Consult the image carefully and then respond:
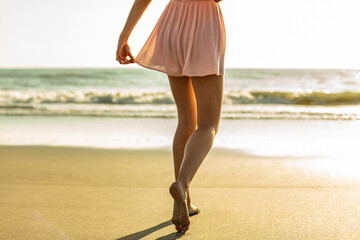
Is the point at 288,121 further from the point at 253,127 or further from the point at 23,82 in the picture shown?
the point at 23,82

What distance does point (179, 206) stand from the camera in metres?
2.06

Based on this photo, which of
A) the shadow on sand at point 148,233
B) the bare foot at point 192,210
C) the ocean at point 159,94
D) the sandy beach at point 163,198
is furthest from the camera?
the ocean at point 159,94

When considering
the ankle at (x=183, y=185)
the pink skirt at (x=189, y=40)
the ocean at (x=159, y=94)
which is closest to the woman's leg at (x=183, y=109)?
the pink skirt at (x=189, y=40)

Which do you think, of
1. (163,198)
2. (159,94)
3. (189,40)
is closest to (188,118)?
(189,40)

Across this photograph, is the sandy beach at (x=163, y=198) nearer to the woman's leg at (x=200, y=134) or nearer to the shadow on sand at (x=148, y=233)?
the shadow on sand at (x=148, y=233)

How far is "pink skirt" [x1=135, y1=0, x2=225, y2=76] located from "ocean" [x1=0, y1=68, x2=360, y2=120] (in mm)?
6314

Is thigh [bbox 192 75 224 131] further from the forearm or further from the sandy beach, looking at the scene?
the sandy beach

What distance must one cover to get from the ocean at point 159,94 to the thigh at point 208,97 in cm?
634

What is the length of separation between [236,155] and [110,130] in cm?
259

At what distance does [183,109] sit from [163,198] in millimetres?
813

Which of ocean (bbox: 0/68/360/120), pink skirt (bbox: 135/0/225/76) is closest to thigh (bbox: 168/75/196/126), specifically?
pink skirt (bbox: 135/0/225/76)

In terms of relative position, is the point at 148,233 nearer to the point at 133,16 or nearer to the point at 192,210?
the point at 192,210

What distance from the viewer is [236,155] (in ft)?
15.3

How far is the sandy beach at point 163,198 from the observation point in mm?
2357
